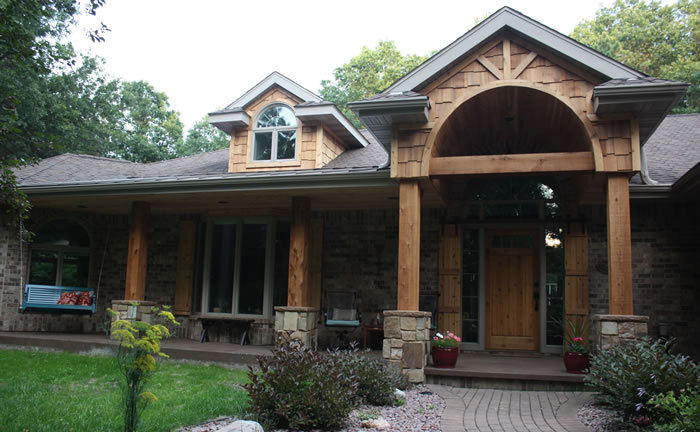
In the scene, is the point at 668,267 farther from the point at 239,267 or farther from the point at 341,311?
the point at 239,267

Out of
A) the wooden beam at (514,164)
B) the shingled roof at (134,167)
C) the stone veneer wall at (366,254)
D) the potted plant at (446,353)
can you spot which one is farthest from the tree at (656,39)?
the potted plant at (446,353)

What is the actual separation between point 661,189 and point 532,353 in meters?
3.05

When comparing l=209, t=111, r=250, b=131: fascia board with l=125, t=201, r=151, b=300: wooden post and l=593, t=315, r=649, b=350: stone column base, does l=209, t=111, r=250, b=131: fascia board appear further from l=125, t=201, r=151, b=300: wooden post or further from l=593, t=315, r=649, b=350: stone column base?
l=593, t=315, r=649, b=350: stone column base

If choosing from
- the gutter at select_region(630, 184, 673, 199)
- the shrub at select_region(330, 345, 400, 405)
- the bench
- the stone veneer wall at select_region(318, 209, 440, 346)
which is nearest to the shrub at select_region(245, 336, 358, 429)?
the shrub at select_region(330, 345, 400, 405)

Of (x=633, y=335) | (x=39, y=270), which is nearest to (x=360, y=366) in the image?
(x=633, y=335)

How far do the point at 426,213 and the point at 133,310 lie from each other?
5.11 meters

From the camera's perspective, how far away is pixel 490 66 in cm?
677

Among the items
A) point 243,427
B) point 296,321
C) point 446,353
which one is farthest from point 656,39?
point 243,427

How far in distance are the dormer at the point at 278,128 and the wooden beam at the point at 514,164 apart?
3.48 meters

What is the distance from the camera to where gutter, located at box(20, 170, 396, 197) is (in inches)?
303

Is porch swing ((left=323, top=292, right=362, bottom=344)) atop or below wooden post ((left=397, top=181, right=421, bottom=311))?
below

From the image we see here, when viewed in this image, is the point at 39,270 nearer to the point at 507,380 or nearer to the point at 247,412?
the point at 247,412

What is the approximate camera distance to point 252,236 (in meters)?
10.2

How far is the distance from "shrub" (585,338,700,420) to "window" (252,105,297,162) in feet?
21.8
